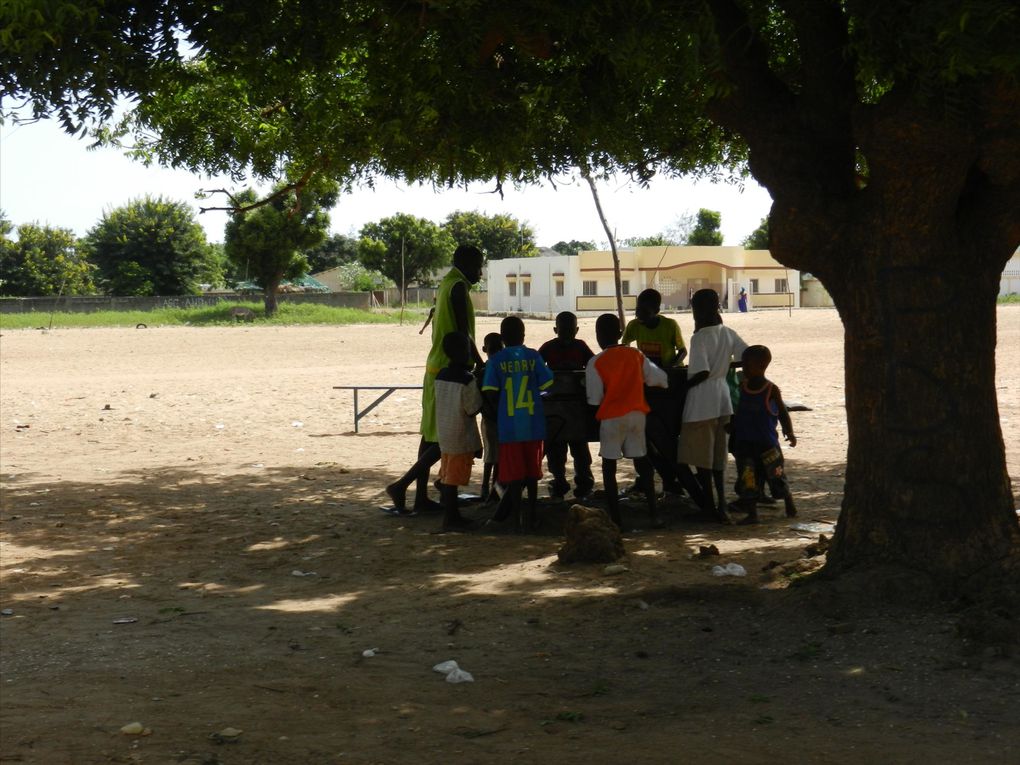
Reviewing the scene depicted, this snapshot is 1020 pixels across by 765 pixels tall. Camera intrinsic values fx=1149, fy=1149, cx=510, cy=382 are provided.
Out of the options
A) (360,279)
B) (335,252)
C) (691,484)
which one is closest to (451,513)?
(691,484)

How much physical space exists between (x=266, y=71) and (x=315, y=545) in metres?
3.47

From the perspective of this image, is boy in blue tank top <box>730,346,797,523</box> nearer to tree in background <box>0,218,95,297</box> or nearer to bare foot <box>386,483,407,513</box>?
bare foot <box>386,483,407,513</box>

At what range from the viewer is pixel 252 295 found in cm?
7125

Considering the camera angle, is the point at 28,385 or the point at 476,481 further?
the point at 28,385

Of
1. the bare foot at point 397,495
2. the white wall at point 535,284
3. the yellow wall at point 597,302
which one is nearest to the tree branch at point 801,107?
the bare foot at point 397,495

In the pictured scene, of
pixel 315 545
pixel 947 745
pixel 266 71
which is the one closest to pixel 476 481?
pixel 315 545

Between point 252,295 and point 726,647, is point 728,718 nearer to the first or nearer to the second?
point 726,647

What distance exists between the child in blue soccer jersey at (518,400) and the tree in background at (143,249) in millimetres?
61838

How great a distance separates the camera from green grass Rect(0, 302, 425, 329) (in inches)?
1865

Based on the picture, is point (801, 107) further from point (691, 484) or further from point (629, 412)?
point (691, 484)

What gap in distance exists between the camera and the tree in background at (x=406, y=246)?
7075cm

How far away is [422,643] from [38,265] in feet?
227

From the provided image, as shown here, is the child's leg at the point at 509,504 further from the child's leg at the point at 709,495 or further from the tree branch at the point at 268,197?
the tree branch at the point at 268,197

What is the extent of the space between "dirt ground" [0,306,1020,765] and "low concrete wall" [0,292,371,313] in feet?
151
